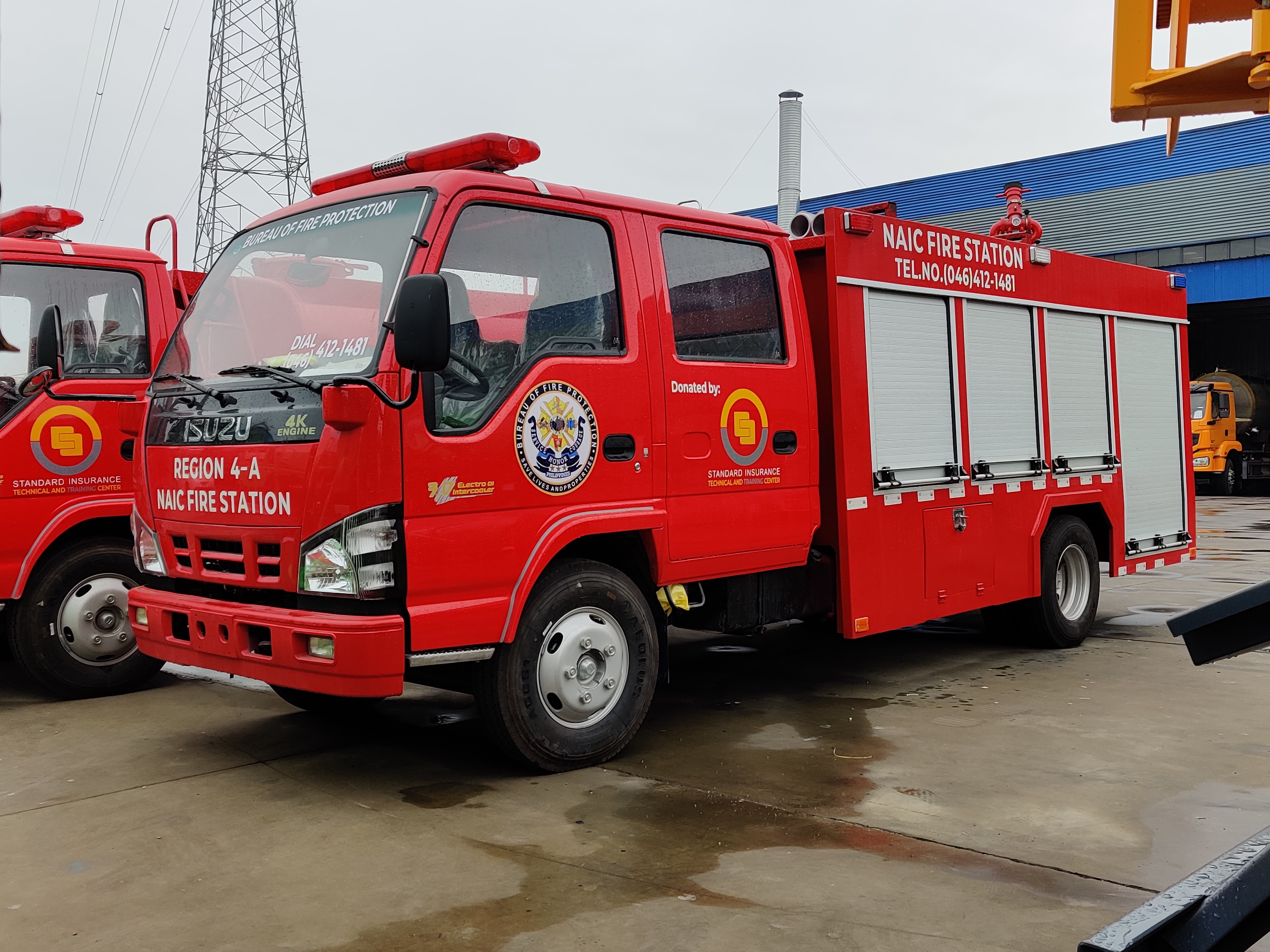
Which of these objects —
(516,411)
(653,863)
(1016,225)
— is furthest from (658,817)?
(1016,225)

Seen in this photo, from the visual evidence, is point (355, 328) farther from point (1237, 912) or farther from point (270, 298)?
point (1237, 912)

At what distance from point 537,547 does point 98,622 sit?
3.17 metres

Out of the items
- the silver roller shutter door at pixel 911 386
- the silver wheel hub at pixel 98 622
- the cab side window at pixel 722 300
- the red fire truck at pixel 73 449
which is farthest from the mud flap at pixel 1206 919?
the silver wheel hub at pixel 98 622

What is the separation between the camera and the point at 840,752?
529 cm

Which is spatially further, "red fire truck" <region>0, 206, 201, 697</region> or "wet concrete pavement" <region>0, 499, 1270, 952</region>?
"red fire truck" <region>0, 206, 201, 697</region>

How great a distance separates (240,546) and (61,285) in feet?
8.86

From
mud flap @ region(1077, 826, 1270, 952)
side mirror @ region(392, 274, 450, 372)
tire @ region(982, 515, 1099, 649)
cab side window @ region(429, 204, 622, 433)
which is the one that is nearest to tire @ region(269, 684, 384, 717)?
cab side window @ region(429, 204, 622, 433)

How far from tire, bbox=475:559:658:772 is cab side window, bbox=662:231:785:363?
3.92 feet

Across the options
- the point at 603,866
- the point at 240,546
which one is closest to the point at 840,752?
the point at 603,866

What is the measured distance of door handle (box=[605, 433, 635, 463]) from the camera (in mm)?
4977

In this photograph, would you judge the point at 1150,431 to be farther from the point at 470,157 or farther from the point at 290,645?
the point at 290,645

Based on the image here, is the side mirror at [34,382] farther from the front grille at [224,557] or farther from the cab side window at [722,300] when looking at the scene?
the cab side window at [722,300]

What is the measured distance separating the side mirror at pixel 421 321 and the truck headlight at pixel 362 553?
597 mm

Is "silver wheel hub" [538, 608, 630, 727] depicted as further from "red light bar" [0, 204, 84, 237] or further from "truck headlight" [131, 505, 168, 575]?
"red light bar" [0, 204, 84, 237]
